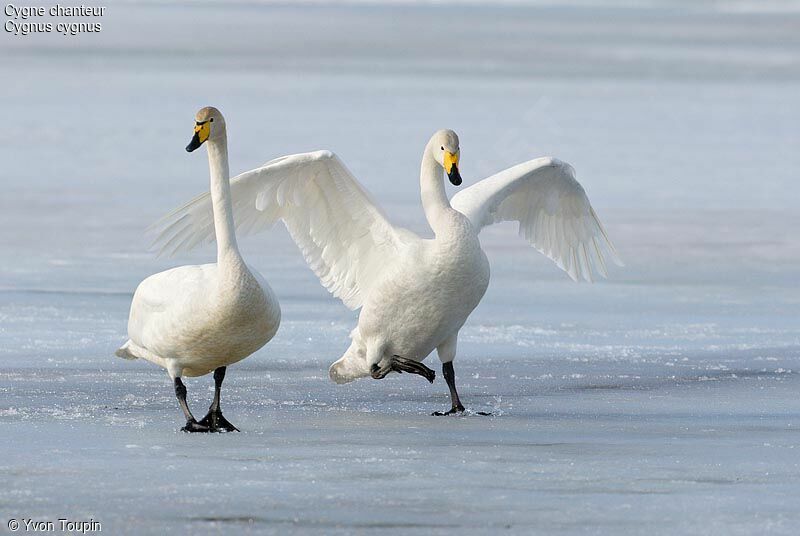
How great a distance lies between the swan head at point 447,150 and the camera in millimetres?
7402

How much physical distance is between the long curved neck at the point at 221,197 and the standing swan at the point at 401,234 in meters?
0.53

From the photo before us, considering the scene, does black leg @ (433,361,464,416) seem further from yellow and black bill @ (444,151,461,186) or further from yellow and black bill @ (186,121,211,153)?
yellow and black bill @ (186,121,211,153)

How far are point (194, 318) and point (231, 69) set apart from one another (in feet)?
68.4

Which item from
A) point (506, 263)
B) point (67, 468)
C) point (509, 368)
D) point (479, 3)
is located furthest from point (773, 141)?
point (479, 3)

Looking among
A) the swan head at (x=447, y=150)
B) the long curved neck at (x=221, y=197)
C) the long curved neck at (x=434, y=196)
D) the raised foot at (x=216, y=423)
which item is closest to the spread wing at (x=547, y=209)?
the long curved neck at (x=434, y=196)

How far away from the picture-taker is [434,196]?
7570 mm

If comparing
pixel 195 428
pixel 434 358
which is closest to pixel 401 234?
pixel 434 358

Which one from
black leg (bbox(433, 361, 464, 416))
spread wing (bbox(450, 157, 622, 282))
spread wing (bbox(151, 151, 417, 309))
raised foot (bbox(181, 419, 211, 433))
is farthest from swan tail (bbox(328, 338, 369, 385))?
raised foot (bbox(181, 419, 211, 433))

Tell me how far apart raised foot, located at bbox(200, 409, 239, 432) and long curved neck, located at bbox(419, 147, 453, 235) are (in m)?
1.37

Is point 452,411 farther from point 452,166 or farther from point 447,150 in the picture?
point 447,150

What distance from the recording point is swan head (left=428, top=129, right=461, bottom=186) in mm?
7402

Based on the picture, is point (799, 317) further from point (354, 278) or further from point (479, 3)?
point (479, 3)

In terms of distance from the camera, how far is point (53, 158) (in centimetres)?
1700

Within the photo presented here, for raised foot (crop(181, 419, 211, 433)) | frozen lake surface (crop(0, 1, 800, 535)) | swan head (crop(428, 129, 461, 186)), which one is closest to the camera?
frozen lake surface (crop(0, 1, 800, 535))
